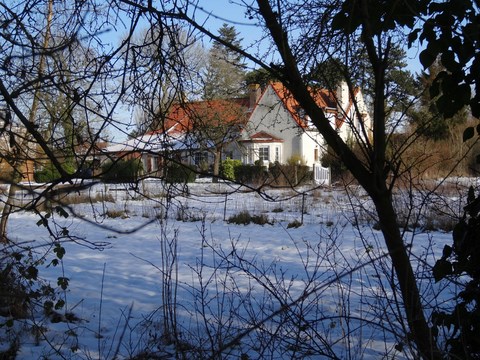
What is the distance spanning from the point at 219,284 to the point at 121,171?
14.2ft

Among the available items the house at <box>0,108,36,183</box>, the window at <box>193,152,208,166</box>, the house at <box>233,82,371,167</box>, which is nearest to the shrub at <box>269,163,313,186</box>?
the house at <box>233,82,371,167</box>

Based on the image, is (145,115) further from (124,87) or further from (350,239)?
(350,239)

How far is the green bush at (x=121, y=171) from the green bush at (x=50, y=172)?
0.87 feet

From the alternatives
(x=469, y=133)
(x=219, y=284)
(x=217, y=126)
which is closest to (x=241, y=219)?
(x=219, y=284)

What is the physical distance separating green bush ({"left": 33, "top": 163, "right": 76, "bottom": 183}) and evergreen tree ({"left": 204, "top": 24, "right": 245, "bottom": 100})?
1.18m

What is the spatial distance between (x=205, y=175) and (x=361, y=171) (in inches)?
37.5

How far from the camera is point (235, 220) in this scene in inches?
483

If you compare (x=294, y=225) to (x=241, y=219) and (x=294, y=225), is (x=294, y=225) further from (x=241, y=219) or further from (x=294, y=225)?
(x=241, y=219)

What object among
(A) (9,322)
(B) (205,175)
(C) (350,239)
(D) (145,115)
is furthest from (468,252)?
(C) (350,239)

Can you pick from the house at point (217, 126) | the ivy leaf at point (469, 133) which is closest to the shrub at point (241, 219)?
the house at point (217, 126)

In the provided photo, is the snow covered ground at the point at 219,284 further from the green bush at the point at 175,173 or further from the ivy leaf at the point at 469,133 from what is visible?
the ivy leaf at the point at 469,133

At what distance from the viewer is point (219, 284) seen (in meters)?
6.89

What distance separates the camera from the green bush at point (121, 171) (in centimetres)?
264

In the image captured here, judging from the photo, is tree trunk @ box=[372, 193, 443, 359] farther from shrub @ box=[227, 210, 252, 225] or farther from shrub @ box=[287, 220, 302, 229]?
shrub @ box=[227, 210, 252, 225]
